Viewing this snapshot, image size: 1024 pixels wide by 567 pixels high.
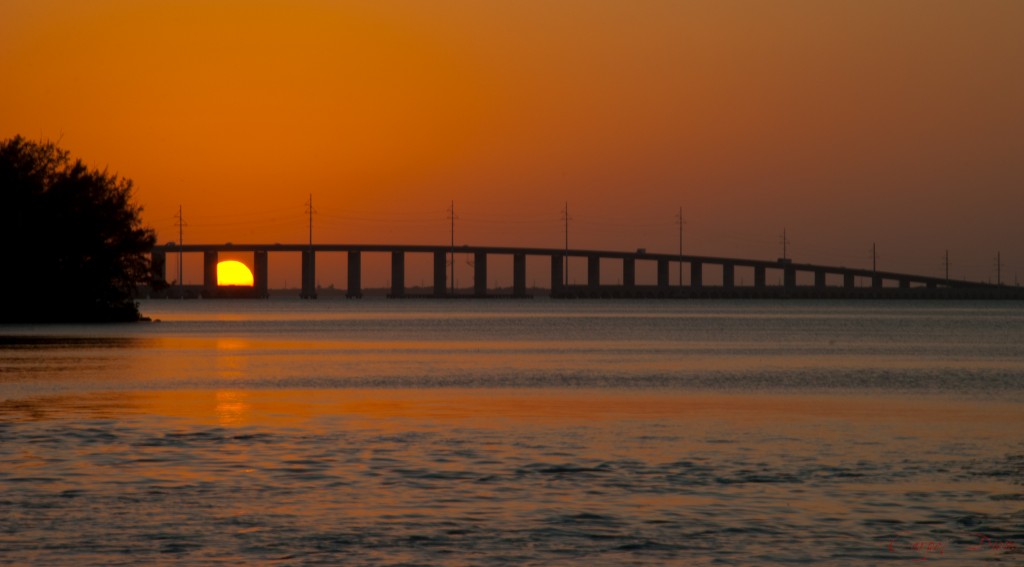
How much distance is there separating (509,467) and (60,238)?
70.8m

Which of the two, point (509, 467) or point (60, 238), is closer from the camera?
point (509, 467)

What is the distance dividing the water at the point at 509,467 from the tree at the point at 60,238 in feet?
146

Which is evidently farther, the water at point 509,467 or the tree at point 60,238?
the tree at point 60,238

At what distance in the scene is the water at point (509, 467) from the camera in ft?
44.6

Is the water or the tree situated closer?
the water

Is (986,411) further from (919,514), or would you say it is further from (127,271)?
(127,271)

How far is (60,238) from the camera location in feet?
281

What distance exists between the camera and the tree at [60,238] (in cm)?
8512

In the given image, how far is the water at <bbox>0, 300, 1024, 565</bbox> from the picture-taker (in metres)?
13.6

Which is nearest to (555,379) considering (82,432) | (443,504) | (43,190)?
(82,432)

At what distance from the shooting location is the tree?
85125 mm

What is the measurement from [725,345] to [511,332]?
22.4m

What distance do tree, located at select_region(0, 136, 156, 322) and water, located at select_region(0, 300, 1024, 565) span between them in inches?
1752

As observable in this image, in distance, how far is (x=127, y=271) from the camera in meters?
90.0
